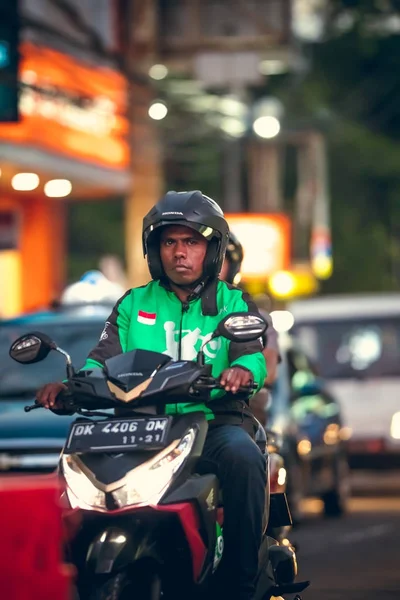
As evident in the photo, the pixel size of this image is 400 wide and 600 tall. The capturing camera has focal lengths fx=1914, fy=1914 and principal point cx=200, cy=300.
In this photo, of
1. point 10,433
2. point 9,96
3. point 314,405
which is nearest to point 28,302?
point 9,96

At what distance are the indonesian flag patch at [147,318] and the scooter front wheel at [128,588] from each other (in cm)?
113

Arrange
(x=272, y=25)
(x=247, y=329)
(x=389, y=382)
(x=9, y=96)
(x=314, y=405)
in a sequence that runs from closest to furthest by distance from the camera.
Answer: (x=247, y=329)
(x=314, y=405)
(x=9, y=96)
(x=389, y=382)
(x=272, y=25)

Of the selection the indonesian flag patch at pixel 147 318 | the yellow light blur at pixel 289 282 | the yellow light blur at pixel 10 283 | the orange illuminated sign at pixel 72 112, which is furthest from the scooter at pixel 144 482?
the yellow light blur at pixel 289 282

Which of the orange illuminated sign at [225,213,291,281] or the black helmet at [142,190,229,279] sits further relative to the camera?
the orange illuminated sign at [225,213,291,281]

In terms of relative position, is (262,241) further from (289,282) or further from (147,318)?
(147,318)

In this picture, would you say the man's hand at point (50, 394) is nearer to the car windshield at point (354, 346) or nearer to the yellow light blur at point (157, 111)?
the car windshield at point (354, 346)

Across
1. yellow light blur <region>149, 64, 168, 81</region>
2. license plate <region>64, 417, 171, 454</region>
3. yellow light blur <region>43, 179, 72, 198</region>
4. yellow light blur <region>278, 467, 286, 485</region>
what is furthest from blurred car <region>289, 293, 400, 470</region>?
license plate <region>64, 417, 171, 454</region>

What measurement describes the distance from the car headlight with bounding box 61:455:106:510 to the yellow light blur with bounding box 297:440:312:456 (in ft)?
29.0

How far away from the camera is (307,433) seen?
15.9m

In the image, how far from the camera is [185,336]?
7180mm

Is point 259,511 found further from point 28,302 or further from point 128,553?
point 28,302

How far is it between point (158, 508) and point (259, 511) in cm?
60

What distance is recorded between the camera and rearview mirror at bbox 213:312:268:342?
22.1 feet

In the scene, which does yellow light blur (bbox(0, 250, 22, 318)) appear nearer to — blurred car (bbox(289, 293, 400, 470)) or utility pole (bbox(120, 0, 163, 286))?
utility pole (bbox(120, 0, 163, 286))
